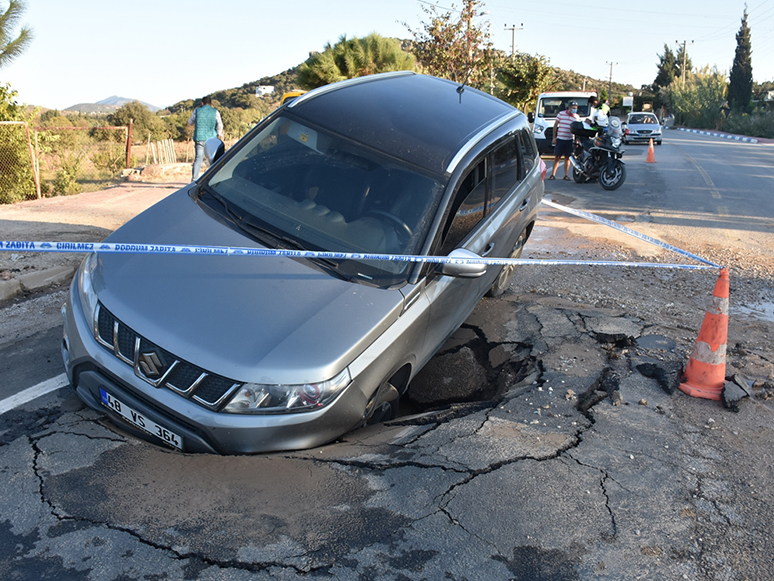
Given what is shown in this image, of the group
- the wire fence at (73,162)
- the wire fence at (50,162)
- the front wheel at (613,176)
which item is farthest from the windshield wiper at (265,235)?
the front wheel at (613,176)

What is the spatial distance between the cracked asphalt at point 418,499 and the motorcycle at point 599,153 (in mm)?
9822

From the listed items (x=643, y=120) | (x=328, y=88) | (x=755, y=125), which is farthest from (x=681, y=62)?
(x=328, y=88)

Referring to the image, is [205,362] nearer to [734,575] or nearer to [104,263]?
[104,263]

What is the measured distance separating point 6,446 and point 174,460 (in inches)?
36.2

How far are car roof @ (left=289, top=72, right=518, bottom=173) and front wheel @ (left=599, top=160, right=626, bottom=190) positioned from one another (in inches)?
335

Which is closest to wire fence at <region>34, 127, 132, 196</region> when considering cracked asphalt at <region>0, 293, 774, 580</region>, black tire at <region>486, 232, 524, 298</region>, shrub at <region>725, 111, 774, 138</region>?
black tire at <region>486, 232, 524, 298</region>

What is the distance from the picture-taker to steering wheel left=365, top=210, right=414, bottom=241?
3.66 meters

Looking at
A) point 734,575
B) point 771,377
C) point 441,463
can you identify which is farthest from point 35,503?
point 771,377

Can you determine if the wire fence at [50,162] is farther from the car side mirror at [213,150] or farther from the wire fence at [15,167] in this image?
the car side mirror at [213,150]

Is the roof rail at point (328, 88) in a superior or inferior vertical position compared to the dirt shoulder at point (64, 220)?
superior

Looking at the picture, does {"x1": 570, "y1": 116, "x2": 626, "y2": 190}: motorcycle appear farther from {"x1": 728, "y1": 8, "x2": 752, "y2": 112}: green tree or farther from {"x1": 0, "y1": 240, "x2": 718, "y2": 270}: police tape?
{"x1": 728, "y1": 8, "x2": 752, "y2": 112}: green tree

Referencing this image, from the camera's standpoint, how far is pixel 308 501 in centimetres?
271

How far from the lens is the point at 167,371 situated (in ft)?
9.20

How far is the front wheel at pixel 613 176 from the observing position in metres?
12.6
